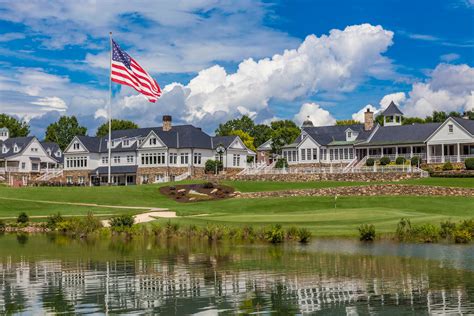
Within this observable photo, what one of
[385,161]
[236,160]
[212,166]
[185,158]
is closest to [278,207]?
[385,161]

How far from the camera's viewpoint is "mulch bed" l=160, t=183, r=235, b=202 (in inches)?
2869

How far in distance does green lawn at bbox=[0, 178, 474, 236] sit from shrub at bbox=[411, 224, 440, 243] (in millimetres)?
2251

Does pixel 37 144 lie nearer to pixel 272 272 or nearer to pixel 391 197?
pixel 391 197

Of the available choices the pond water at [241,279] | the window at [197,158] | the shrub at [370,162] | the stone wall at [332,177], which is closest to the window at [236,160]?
the window at [197,158]

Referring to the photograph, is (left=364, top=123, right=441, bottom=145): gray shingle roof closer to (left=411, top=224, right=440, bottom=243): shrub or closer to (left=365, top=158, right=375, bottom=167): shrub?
(left=365, top=158, right=375, bottom=167): shrub

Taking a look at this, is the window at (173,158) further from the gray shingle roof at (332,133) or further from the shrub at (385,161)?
the shrub at (385,161)

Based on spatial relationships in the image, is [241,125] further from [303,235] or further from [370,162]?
[303,235]

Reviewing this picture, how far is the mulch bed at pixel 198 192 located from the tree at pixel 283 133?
41.6 meters

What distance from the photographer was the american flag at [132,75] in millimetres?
58875

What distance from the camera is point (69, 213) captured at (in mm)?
57406

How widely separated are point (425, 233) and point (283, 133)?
329 feet

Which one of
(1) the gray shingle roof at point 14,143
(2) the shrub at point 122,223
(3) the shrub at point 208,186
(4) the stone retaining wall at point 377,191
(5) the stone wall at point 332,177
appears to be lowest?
(2) the shrub at point 122,223

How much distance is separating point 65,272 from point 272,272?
27.0 ft

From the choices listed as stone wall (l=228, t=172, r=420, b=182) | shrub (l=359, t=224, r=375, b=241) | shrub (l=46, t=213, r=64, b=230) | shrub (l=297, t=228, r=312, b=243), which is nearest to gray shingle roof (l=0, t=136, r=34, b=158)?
stone wall (l=228, t=172, r=420, b=182)
